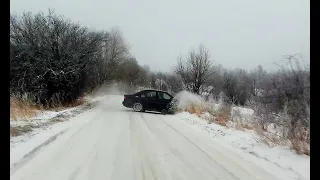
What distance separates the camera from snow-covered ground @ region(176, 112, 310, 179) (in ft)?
20.1

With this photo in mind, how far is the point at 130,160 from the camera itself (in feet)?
22.0

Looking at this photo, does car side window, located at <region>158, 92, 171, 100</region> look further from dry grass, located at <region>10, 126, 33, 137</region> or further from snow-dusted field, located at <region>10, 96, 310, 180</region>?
dry grass, located at <region>10, 126, 33, 137</region>

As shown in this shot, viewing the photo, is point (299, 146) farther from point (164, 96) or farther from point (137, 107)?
point (137, 107)

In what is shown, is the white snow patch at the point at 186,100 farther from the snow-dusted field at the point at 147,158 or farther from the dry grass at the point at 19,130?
the dry grass at the point at 19,130

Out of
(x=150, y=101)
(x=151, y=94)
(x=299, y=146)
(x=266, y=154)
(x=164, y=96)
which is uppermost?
(x=151, y=94)

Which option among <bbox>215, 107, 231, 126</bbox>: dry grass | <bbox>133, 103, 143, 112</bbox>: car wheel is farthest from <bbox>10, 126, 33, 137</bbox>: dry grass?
<bbox>133, 103, 143, 112</bbox>: car wheel

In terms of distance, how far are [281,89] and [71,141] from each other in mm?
5345

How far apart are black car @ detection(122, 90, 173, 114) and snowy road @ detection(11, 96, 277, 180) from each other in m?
11.2

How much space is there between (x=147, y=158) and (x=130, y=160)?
1.32 ft

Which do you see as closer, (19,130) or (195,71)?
(19,130)

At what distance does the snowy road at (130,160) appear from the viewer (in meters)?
5.59

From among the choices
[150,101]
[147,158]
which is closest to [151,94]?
[150,101]

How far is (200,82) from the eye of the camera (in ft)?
92.6
